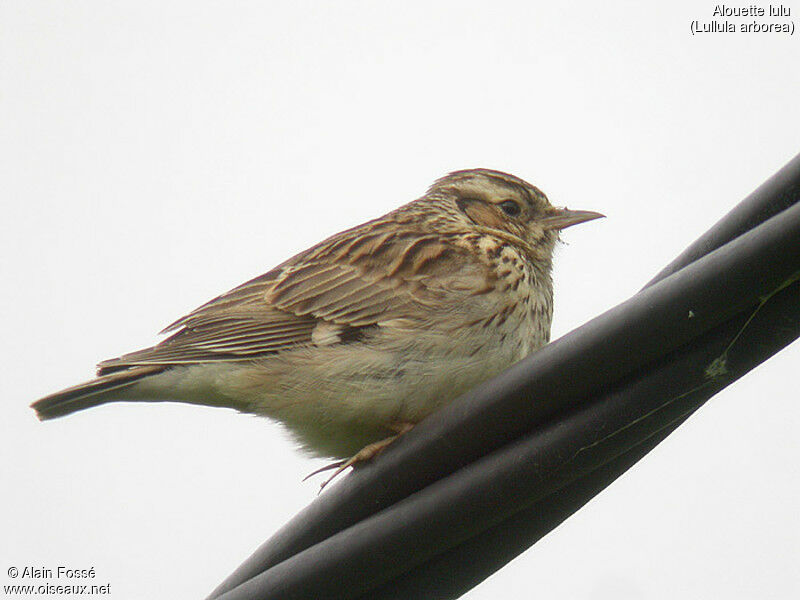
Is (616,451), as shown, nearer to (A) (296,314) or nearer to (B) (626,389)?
(B) (626,389)

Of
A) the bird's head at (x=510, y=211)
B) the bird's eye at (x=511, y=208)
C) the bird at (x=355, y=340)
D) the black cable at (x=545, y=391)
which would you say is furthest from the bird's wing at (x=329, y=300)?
the black cable at (x=545, y=391)

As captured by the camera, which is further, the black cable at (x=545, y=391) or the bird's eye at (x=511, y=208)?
the bird's eye at (x=511, y=208)

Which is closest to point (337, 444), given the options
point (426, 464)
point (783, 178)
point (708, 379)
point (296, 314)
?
point (296, 314)

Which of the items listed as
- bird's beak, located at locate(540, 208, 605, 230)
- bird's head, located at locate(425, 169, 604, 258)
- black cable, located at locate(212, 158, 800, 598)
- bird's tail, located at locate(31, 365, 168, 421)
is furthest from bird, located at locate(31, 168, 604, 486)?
black cable, located at locate(212, 158, 800, 598)

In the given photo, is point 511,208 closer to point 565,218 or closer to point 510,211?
point 510,211

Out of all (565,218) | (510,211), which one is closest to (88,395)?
(510,211)

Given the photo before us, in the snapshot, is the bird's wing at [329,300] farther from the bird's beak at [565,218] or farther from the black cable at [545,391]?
the black cable at [545,391]
